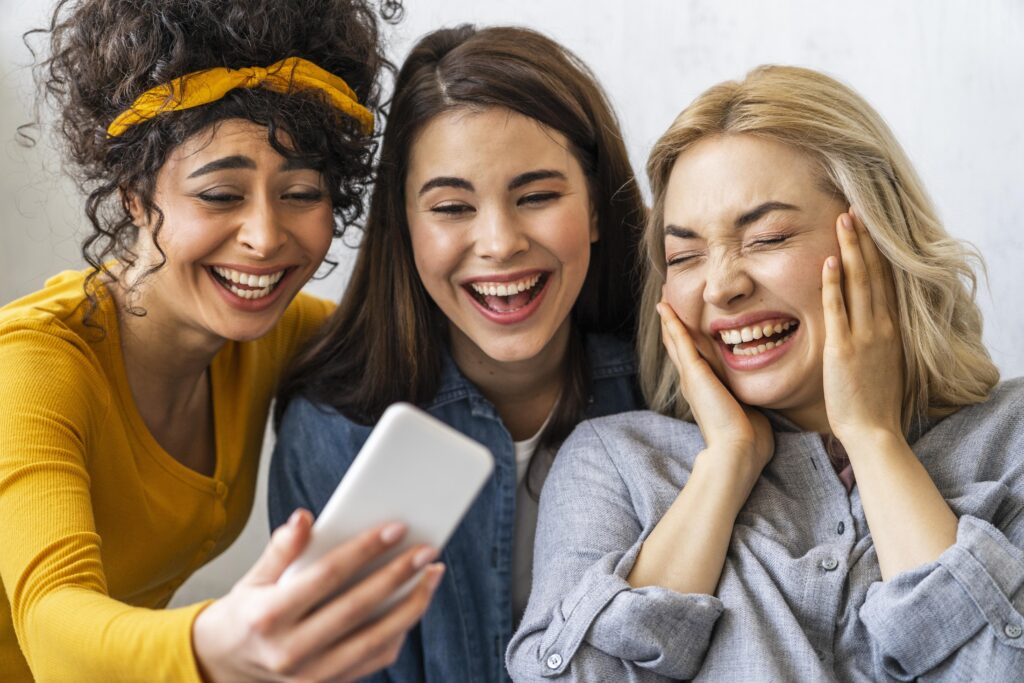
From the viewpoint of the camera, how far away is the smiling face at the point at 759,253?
1.51 metres

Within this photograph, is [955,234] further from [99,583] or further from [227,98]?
[99,583]

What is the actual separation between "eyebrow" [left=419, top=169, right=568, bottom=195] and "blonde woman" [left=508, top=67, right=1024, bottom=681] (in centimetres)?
18

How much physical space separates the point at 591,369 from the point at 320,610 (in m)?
1.02

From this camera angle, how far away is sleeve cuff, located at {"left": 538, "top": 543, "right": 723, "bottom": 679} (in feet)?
4.45

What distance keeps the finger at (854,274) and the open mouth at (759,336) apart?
3.2 inches

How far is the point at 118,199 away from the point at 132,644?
733 millimetres

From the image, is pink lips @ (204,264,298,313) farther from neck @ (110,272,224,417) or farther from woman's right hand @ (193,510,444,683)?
woman's right hand @ (193,510,444,683)

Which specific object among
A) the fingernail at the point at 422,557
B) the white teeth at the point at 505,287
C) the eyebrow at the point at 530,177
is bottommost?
the fingernail at the point at 422,557

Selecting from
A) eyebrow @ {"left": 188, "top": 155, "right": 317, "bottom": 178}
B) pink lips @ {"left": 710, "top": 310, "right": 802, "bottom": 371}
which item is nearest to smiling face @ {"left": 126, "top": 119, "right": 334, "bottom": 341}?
eyebrow @ {"left": 188, "top": 155, "right": 317, "bottom": 178}

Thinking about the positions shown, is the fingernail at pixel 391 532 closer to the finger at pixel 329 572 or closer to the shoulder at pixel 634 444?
the finger at pixel 329 572

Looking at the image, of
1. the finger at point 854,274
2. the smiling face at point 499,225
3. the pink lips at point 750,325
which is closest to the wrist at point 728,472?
the pink lips at point 750,325

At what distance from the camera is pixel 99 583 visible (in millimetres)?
1310

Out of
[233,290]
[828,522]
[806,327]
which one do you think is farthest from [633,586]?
[233,290]

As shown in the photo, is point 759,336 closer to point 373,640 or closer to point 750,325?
point 750,325
